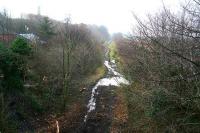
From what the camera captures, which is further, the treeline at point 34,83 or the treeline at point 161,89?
the treeline at point 34,83

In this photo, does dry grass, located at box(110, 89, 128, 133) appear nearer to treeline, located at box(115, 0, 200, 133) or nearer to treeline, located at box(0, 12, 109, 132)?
treeline, located at box(115, 0, 200, 133)

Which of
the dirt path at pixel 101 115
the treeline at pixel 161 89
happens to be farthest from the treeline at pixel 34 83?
the treeline at pixel 161 89

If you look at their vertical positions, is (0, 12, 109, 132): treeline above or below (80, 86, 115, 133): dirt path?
above

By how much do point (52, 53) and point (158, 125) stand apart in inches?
863

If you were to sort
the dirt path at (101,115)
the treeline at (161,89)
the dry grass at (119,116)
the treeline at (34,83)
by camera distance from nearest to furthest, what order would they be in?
the treeline at (161,89) < the dirt path at (101,115) < the dry grass at (119,116) < the treeline at (34,83)

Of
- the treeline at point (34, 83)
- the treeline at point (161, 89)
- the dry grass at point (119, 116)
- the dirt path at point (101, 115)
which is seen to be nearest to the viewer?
the treeline at point (161, 89)

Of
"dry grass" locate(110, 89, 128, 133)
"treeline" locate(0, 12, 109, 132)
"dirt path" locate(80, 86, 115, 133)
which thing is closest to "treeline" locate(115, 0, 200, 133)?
"dry grass" locate(110, 89, 128, 133)

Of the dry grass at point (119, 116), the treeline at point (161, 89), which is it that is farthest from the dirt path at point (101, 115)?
the treeline at point (161, 89)

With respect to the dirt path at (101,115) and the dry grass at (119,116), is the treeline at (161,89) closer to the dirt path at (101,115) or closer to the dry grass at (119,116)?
the dry grass at (119,116)

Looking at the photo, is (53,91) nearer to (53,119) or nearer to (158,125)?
(53,119)

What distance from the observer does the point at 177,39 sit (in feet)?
49.8

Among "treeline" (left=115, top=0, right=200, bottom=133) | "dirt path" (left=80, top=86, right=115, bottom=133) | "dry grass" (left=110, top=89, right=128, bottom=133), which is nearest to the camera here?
"treeline" (left=115, top=0, right=200, bottom=133)

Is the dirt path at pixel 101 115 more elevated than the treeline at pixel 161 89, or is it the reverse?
the treeline at pixel 161 89

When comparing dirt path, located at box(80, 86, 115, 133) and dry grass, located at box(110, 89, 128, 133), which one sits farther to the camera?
dry grass, located at box(110, 89, 128, 133)
